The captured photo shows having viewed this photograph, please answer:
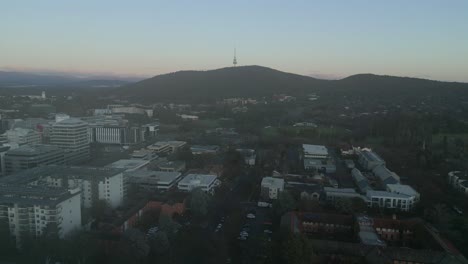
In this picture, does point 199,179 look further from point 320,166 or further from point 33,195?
point 320,166

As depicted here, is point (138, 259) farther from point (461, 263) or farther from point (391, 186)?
point (391, 186)

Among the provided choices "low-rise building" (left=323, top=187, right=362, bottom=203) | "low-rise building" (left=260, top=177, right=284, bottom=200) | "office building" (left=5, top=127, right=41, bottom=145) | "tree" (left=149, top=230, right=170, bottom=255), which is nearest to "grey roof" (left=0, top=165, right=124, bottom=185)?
"tree" (left=149, top=230, right=170, bottom=255)

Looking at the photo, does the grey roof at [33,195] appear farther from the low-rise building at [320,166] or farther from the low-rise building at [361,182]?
the low-rise building at [320,166]

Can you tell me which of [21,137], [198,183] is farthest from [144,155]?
[21,137]

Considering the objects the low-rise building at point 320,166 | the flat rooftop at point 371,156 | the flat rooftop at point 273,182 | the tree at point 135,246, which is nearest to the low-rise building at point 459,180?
the flat rooftop at point 371,156

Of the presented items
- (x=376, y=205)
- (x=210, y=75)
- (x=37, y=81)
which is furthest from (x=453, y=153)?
(x=37, y=81)
